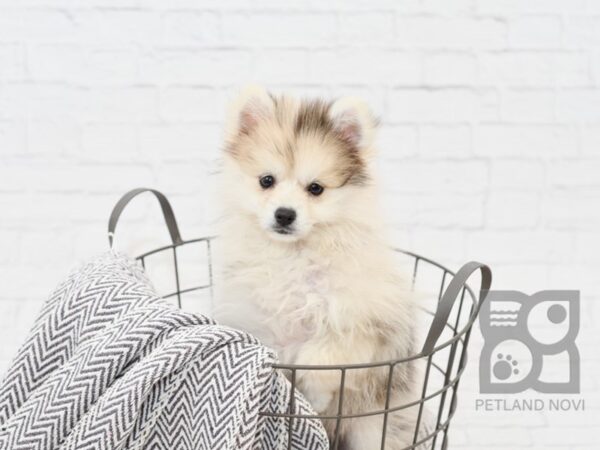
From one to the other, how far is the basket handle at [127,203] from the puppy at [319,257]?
0.41 ft

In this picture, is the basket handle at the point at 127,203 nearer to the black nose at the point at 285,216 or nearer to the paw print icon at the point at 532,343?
the black nose at the point at 285,216

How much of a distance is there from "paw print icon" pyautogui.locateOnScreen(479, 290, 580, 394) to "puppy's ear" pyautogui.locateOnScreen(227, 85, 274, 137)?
65 centimetres

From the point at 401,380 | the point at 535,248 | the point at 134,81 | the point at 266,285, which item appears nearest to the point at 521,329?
the point at 535,248

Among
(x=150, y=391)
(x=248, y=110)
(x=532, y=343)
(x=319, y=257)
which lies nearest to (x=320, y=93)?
(x=248, y=110)

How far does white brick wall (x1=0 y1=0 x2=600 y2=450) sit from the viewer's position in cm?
143

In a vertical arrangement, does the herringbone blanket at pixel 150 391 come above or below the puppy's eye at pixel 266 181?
below

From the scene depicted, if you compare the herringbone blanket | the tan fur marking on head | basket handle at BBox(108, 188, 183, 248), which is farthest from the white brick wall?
the herringbone blanket

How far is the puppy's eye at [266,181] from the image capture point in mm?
1021

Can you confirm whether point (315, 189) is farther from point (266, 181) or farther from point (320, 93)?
point (320, 93)

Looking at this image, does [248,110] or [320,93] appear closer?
[248,110]

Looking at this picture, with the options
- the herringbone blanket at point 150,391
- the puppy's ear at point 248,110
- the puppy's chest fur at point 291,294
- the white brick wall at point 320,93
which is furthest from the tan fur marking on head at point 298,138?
the white brick wall at point 320,93

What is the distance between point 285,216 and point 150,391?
30 cm

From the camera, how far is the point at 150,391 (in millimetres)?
792

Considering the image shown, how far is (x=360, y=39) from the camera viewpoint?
4.76 ft
